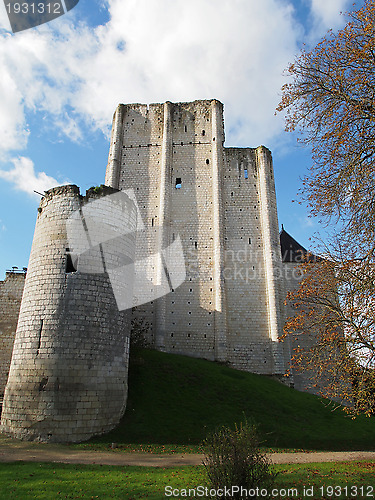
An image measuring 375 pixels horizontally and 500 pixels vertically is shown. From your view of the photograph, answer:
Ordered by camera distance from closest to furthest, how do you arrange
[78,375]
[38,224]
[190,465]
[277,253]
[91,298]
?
[190,465] < [78,375] < [91,298] < [38,224] < [277,253]

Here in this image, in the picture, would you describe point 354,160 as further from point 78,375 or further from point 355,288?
point 78,375

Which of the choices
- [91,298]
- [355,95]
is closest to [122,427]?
[91,298]

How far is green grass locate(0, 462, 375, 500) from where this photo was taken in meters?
6.34

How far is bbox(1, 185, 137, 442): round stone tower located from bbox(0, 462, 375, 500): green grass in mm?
2378

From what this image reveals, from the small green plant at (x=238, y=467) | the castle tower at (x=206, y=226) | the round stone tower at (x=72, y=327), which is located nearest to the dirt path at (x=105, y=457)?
the round stone tower at (x=72, y=327)

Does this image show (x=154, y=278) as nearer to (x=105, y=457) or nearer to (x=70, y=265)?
(x=70, y=265)

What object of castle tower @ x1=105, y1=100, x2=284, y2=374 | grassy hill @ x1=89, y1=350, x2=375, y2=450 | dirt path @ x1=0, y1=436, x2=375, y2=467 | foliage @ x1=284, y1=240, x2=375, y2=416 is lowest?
dirt path @ x1=0, y1=436, x2=375, y2=467

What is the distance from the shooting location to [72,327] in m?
11.4

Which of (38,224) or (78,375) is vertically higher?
(38,224)

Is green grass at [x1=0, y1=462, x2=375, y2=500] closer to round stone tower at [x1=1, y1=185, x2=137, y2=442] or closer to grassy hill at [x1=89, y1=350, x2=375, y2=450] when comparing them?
round stone tower at [x1=1, y1=185, x2=137, y2=442]

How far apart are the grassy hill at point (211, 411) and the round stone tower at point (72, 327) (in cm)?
128

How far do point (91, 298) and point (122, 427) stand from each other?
4523mm

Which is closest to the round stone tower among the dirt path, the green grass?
the dirt path

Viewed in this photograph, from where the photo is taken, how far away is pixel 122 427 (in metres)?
11.5
